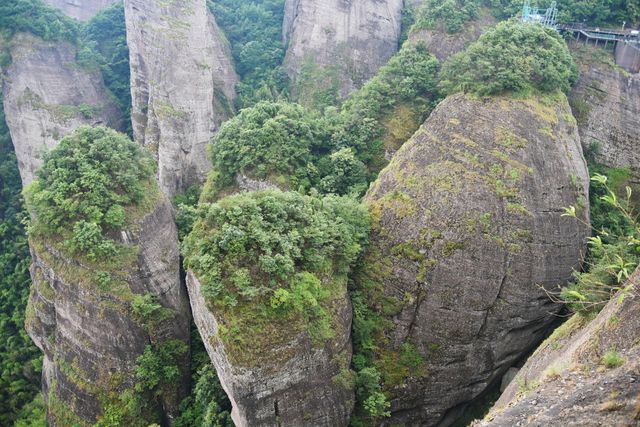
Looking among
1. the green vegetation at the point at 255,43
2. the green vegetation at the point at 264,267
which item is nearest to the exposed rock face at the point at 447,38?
the green vegetation at the point at 255,43

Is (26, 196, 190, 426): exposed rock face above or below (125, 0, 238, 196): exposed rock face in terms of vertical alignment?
below

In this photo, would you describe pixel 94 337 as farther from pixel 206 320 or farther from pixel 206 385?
pixel 206 320

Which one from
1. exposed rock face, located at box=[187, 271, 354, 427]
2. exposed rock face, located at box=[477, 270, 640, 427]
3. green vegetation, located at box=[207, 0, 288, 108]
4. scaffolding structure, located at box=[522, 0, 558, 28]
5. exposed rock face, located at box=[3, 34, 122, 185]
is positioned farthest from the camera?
green vegetation, located at box=[207, 0, 288, 108]

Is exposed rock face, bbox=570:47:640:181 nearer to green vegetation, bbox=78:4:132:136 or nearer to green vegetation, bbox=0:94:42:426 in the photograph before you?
green vegetation, bbox=78:4:132:136

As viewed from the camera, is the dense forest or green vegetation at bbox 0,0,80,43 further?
green vegetation at bbox 0,0,80,43

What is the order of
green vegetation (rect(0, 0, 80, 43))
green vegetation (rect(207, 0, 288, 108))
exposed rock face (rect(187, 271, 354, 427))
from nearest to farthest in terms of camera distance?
exposed rock face (rect(187, 271, 354, 427)) < green vegetation (rect(0, 0, 80, 43)) < green vegetation (rect(207, 0, 288, 108))

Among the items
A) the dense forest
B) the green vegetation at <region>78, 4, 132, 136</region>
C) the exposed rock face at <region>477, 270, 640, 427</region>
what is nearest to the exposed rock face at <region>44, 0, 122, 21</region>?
the green vegetation at <region>78, 4, 132, 136</region>

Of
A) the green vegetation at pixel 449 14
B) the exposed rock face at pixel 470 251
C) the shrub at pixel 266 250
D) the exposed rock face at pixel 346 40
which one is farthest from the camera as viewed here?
the exposed rock face at pixel 346 40

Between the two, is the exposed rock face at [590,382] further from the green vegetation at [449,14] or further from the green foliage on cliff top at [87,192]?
the green vegetation at [449,14]
